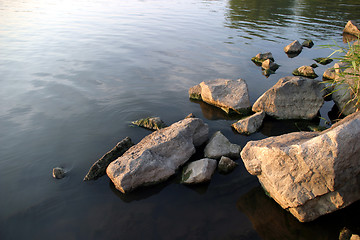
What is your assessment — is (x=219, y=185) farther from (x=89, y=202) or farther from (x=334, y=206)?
(x=89, y=202)

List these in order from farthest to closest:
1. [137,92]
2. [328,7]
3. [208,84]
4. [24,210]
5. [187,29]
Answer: [328,7] → [187,29] → [137,92] → [208,84] → [24,210]

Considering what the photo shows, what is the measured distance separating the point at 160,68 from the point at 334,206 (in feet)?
41.6

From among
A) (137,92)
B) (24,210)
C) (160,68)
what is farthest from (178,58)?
(24,210)

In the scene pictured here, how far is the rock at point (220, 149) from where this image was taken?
26.6 ft

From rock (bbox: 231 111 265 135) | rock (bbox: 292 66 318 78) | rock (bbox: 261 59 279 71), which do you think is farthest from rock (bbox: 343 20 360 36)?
rock (bbox: 231 111 265 135)

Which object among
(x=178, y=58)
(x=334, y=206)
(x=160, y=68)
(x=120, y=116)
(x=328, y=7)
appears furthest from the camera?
(x=328, y=7)

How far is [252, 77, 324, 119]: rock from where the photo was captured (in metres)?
10.3

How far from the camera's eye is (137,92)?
1306cm

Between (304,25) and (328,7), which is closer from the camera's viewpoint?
(304,25)

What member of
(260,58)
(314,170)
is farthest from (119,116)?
(260,58)

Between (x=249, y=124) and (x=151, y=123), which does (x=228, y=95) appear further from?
(x=151, y=123)

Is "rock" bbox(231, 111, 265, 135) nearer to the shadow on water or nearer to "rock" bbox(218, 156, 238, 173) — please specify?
"rock" bbox(218, 156, 238, 173)

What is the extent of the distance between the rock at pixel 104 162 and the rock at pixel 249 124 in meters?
4.18

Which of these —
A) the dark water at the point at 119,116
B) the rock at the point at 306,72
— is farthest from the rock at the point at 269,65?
the rock at the point at 306,72
